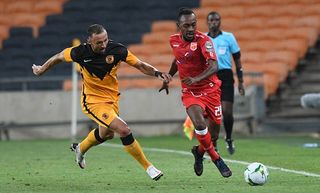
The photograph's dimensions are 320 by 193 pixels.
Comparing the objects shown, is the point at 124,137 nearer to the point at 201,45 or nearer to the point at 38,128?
the point at 201,45

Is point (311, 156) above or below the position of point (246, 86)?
above

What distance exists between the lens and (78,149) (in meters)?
12.7

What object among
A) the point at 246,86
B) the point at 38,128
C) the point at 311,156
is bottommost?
the point at 38,128

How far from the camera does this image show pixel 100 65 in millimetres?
11867

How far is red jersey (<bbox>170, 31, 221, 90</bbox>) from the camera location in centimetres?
1205

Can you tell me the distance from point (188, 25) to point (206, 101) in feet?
3.28

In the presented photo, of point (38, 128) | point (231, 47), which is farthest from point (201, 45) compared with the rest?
point (38, 128)

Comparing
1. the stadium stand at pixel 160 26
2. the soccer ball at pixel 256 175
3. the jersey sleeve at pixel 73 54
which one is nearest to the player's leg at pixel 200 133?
the soccer ball at pixel 256 175

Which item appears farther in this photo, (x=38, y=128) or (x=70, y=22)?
(x=70, y=22)

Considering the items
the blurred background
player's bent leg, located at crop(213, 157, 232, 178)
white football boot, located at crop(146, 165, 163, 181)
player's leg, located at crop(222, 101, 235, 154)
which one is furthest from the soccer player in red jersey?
the blurred background

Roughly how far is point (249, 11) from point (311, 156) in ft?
31.7

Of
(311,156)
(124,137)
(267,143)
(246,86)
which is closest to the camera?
(124,137)

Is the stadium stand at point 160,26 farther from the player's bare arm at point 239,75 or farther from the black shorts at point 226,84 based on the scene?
the player's bare arm at point 239,75

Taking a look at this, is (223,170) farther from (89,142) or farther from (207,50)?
(89,142)
